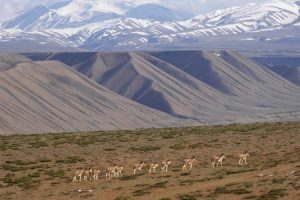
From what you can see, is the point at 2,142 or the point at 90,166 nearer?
the point at 90,166

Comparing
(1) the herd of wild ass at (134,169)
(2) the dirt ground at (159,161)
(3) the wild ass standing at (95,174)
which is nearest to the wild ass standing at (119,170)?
(1) the herd of wild ass at (134,169)

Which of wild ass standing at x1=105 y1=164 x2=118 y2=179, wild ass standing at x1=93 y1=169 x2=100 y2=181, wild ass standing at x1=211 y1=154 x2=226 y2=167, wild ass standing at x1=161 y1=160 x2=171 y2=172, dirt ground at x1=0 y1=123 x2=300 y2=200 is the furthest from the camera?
wild ass standing at x1=211 y1=154 x2=226 y2=167

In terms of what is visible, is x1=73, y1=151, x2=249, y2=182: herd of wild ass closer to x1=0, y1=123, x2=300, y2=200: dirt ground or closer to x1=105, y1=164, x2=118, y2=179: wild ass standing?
x1=105, y1=164, x2=118, y2=179: wild ass standing

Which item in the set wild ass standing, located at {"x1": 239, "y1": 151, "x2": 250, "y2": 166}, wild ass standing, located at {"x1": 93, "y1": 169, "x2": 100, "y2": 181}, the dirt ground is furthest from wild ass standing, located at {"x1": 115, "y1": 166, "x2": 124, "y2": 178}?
wild ass standing, located at {"x1": 239, "y1": 151, "x2": 250, "y2": 166}

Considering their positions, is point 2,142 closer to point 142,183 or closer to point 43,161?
point 43,161

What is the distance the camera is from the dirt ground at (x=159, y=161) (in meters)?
39.0

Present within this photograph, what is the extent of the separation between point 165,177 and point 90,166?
942 cm

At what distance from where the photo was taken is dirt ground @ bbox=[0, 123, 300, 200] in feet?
128

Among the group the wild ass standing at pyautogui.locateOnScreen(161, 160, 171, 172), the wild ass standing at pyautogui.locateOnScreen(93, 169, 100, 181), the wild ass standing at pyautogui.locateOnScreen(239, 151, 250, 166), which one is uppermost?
the wild ass standing at pyautogui.locateOnScreen(239, 151, 250, 166)

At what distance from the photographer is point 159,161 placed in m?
53.8

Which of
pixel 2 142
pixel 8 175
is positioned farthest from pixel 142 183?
pixel 2 142

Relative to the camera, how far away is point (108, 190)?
42000mm

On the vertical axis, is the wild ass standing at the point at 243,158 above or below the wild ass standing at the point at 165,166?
above

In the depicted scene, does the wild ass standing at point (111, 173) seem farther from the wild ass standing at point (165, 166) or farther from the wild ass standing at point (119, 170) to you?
the wild ass standing at point (165, 166)
